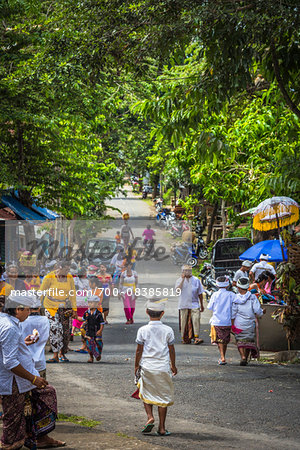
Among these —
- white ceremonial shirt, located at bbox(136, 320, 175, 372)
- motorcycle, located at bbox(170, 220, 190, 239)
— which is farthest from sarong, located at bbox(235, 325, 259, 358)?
motorcycle, located at bbox(170, 220, 190, 239)

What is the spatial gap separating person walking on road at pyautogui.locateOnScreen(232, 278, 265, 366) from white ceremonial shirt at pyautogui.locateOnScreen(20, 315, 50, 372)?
5254mm

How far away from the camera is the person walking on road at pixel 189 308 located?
50.4 feet

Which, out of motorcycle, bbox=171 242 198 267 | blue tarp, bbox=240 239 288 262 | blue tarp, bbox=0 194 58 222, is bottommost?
blue tarp, bbox=240 239 288 262

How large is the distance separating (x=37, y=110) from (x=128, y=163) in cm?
2082

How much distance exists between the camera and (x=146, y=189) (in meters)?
70.8

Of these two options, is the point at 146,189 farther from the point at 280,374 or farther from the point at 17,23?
the point at 280,374

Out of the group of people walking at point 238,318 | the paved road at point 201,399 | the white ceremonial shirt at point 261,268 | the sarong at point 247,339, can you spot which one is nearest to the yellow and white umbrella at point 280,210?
the group of people walking at point 238,318

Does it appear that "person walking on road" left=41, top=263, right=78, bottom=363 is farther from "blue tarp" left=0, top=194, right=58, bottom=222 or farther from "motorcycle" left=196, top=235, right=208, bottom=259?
"motorcycle" left=196, top=235, right=208, bottom=259

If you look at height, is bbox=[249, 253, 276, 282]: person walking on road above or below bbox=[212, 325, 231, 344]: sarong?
above

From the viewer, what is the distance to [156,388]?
7855mm

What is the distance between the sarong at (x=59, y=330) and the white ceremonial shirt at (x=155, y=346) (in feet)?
16.8

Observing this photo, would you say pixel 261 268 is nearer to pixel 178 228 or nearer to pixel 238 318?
pixel 238 318

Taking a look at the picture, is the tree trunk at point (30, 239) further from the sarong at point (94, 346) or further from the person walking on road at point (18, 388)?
the person walking on road at point (18, 388)

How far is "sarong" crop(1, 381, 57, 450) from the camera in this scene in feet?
21.1
